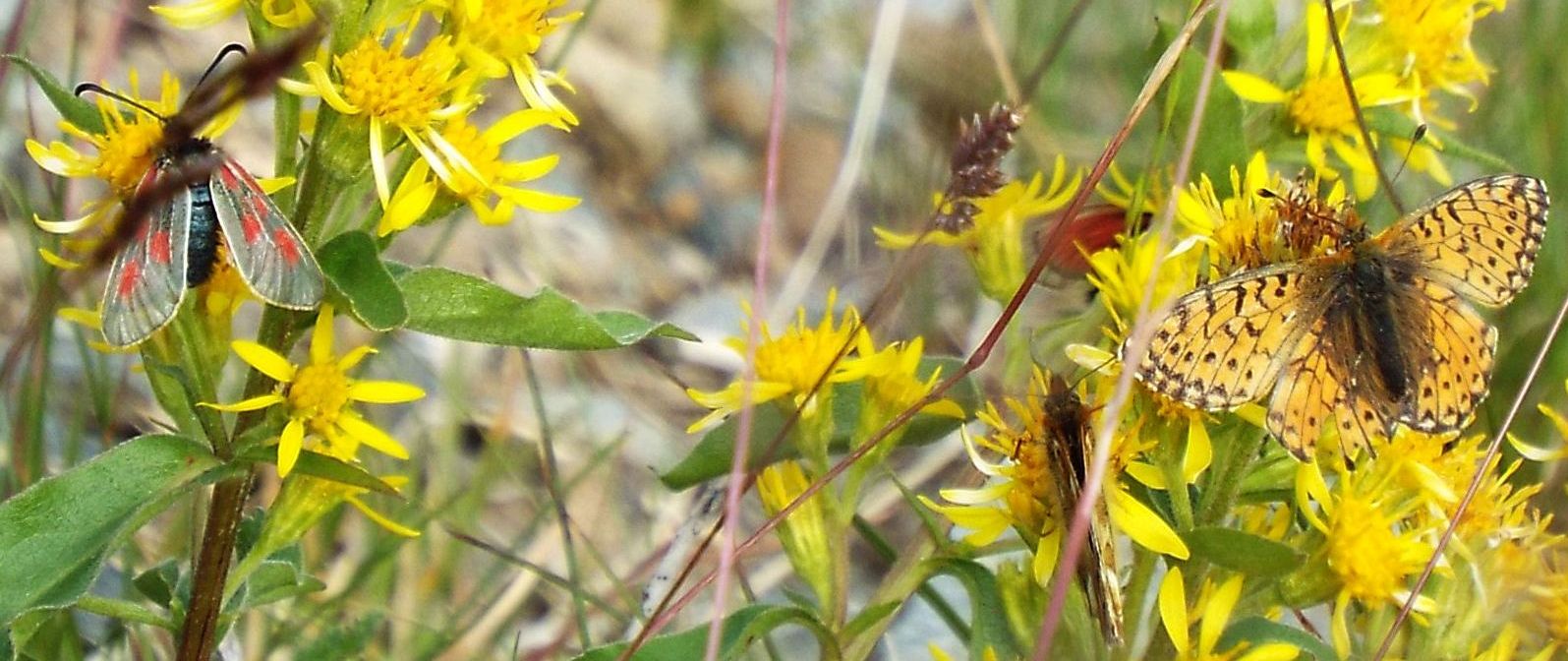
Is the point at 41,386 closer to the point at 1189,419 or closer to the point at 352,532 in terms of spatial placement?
the point at 352,532

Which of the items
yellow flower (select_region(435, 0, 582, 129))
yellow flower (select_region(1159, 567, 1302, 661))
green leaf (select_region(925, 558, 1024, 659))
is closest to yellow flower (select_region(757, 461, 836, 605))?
green leaf (select_region(925, 558, 1024, 659))

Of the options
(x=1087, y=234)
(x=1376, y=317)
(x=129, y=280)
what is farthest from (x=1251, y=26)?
(x=129, y=280)

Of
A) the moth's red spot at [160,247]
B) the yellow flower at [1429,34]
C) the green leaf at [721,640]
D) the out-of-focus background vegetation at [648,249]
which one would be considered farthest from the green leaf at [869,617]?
the yellow flower at [1429,34]

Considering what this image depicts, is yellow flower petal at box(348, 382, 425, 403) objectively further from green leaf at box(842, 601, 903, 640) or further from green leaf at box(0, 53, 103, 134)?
green leaf at box(842, 601, 903, 640)

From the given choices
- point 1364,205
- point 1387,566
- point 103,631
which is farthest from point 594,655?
point 1364,205

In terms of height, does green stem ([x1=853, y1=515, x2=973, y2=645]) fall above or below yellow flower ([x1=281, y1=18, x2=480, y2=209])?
below
